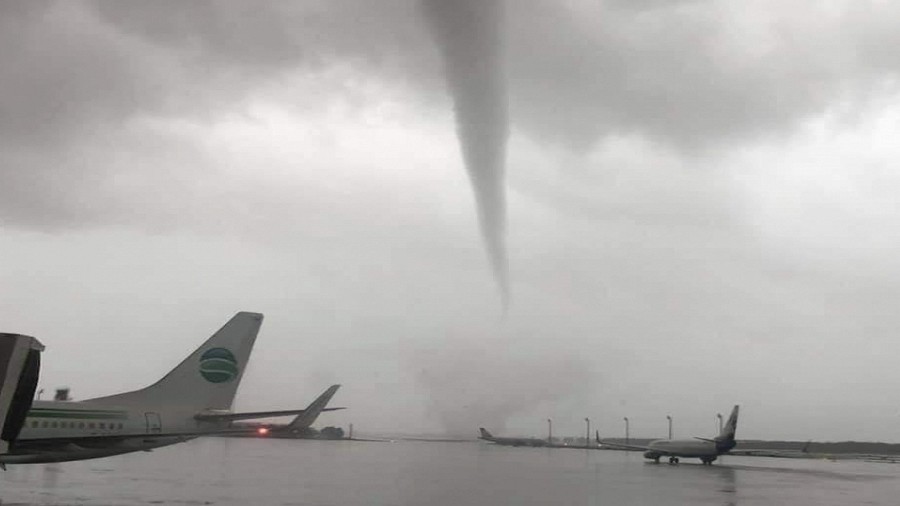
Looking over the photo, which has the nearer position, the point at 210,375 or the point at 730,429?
the point at 210,375

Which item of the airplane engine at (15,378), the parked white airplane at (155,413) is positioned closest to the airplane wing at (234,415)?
the parked white airplane at (155,413)

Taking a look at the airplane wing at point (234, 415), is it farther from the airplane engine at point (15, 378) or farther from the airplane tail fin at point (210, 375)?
the airplane engine at point (15, 378)

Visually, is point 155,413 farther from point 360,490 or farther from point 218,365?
point 360,490

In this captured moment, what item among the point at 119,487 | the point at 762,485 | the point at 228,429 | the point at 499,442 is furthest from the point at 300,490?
the point at 499,442

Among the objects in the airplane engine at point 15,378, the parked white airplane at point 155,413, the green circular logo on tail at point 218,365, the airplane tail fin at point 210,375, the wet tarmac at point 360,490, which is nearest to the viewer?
the airplane engine at point 15,378

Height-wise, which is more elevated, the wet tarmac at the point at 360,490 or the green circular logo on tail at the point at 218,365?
the green circular logo on tail at the point at 218,365

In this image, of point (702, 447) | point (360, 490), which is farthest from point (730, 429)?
point (360, 490)

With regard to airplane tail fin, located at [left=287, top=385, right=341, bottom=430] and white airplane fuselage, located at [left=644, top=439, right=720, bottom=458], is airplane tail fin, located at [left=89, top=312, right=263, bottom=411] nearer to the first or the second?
airplane tail fin, located at [left=287, top=385, right=341, bottom=430]
